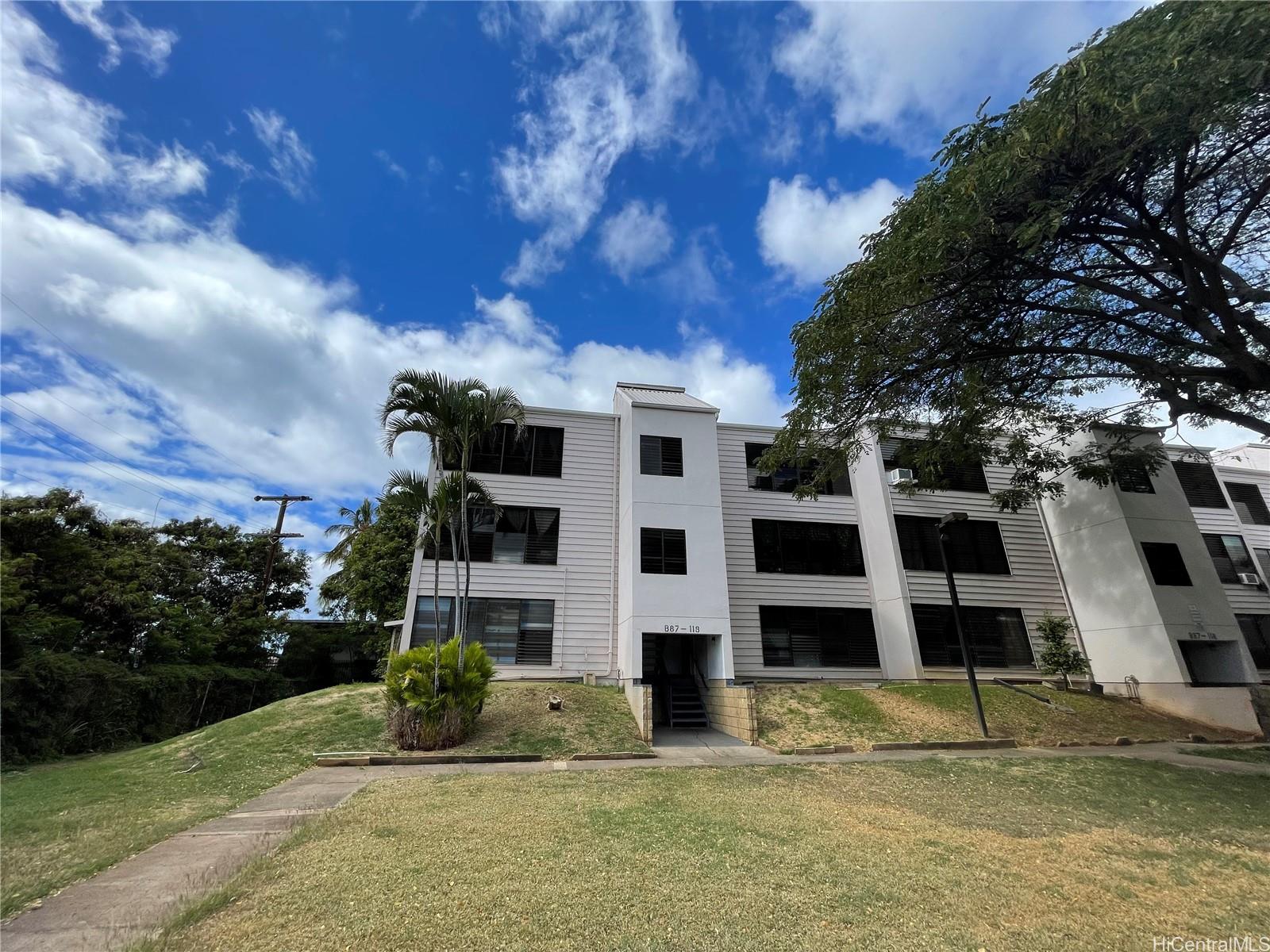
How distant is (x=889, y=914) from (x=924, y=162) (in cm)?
949

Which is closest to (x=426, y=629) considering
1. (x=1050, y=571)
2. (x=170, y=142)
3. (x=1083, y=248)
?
(x=170, y=142)

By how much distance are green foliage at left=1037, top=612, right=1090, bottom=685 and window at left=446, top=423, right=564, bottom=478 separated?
14.5 meters

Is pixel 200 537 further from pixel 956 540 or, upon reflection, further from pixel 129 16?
pixel 956 540

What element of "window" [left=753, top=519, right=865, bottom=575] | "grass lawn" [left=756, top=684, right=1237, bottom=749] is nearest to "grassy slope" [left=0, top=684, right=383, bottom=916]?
"grass lawn" [left=756, top=684, right=1237, bottom=749]

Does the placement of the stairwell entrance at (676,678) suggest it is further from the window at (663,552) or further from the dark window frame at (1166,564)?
the dark window frame at (1166,564)

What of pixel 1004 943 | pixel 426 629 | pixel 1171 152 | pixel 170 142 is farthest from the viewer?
pixel 426 629

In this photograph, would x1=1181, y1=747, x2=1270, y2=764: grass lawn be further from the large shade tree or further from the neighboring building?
the large shade tree

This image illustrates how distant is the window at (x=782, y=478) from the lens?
16.8 m

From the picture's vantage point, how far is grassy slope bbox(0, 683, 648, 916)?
14.9 ft

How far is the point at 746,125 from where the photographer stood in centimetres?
1031

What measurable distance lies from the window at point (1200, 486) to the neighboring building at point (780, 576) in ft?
7.00

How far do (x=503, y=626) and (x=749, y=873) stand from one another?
1115cm

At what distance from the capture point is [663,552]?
45.0ft

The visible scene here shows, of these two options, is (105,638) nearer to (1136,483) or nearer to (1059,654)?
(1059,654)
